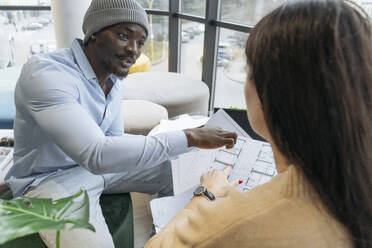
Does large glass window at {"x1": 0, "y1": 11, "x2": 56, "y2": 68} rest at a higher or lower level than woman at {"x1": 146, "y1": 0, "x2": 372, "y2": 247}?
lower

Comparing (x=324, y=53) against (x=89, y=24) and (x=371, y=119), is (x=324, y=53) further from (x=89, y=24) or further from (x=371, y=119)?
(x=89, y=24)

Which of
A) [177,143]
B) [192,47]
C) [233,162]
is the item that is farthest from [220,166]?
[192,47]

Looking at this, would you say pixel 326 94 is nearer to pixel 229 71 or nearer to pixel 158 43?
pixel 229 71

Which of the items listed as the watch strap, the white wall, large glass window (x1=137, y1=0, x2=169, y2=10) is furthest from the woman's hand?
large glass window (x1=137, y1=0, x2=169, y2=10)

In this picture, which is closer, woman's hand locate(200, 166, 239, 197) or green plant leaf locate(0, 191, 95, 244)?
green plant leaf locate(0, 191, 95, 244)

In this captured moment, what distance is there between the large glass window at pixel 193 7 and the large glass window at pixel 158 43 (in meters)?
0.32

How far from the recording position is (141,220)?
1812 mm

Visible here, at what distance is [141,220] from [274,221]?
1.41 meters

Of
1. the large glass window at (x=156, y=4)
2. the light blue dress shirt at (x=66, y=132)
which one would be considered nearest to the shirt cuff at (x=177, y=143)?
the light blue dress shirt at (x=66, y=132)

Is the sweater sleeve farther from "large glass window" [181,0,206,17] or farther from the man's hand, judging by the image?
"large glass window" [181,0,206,17]

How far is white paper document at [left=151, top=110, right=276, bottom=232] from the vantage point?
108 centimetres

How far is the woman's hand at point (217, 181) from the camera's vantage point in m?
1.00

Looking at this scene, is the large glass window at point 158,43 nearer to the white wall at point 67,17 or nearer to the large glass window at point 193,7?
the large glass window at point 193,7

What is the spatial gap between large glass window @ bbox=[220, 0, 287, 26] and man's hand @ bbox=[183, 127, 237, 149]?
195cm
